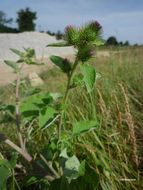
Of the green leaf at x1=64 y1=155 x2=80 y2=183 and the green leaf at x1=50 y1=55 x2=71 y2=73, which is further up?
the green leaf at x1=50 y1=55 x2=71 y2=73

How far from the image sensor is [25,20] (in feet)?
85.3

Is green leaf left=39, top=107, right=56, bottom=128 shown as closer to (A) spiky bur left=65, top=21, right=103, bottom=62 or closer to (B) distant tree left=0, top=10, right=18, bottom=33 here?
(A) spiky bur left=65, top=21, right=103, bottom=62

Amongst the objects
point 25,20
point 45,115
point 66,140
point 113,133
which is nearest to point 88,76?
point 45,115

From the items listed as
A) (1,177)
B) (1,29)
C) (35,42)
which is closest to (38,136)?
(1,177)

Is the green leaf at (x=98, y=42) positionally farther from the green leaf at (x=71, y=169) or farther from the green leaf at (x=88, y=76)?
the green leaf at (x=71, y=169)

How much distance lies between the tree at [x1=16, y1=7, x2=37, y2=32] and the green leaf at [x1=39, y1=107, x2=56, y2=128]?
2421cm

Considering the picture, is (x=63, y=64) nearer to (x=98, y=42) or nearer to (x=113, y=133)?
(x=98, y=42)

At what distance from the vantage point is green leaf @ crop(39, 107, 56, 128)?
1.71m

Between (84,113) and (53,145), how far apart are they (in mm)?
1259

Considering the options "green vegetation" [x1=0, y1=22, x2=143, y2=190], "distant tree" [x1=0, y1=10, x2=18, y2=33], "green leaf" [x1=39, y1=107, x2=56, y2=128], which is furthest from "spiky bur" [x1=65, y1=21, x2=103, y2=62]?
"distant tree" [x1=0, y1=10, x2=18, y2=33]

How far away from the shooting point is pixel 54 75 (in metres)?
7.96

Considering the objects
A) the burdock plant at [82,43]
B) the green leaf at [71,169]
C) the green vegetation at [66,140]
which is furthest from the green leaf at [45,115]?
the green leaf at [71,169]

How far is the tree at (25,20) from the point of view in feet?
84.0

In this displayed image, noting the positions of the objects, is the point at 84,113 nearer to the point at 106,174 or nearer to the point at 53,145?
the point at 106,174
